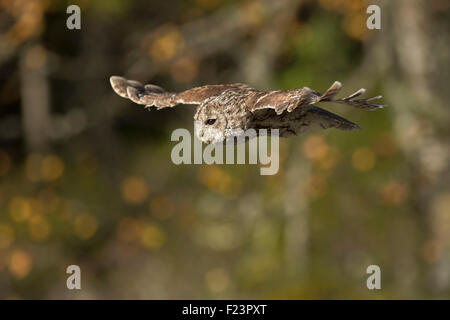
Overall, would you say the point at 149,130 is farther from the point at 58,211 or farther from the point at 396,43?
the point at 396,43

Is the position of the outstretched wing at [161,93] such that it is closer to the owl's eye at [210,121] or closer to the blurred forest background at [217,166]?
the owl's eye at [210,121]

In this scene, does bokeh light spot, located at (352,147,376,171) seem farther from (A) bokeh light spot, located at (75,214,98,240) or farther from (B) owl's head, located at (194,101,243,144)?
(B) owl's head, located at (194,101,243,144)

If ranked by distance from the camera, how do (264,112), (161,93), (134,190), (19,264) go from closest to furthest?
(264,112)
(161,93)
(19,264)
(134,190)

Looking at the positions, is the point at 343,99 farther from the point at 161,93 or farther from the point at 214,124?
the point at 161,93

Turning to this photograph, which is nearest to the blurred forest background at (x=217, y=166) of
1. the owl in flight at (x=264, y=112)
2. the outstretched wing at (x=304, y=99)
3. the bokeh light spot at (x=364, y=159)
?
the bokeh light spot at (x=364, y=159)

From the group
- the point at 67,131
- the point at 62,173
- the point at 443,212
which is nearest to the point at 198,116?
the point at 443,212

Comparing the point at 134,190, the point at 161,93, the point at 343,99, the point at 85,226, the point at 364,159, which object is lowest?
the point at 343,99

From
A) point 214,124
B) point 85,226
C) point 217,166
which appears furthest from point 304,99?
point 85,226
